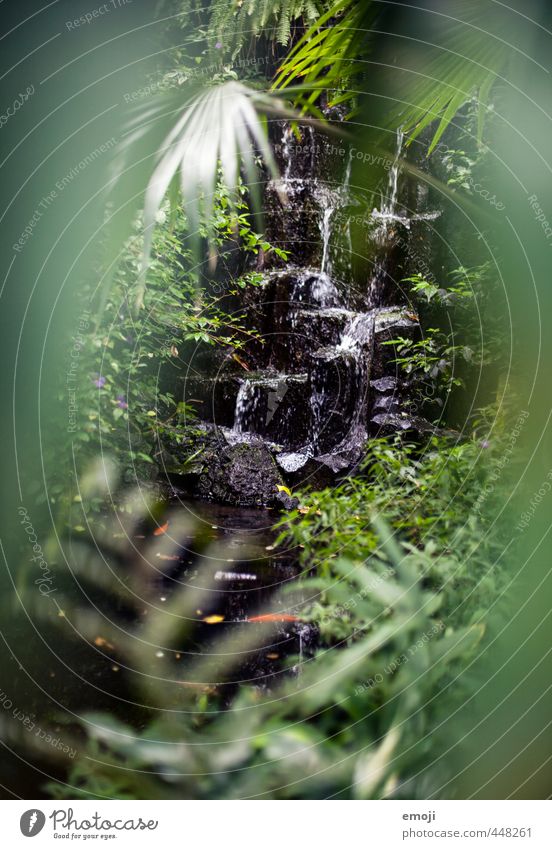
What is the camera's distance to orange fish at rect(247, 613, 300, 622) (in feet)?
3.45

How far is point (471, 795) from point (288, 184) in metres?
1.41

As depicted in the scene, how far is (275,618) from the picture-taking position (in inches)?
42.1

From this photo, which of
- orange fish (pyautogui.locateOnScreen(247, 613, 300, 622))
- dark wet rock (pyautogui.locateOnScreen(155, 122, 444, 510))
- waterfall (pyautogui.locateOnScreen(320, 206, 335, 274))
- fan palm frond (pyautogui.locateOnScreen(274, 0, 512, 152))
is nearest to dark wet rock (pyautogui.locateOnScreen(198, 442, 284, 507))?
dark wet rock (pyautogui.locateOnScreen(155, 122, 444, 510))

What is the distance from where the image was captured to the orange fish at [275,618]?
41.4 inches

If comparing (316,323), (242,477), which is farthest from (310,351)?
(242,477)

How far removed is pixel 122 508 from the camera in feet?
3.57

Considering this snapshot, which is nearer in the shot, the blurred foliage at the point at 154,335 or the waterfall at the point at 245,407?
the blurred foliage at the point at 154,335

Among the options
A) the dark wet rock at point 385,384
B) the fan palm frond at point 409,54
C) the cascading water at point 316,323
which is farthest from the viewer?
the dark wet rock at point 385,384

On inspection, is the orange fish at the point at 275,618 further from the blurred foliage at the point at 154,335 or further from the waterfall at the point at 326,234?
the waterfall at the point at 326,234

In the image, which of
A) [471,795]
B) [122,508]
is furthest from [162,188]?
[471,795]

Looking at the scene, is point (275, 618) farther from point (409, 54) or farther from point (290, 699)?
point (409, 54)

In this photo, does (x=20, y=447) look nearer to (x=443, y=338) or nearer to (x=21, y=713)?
(x=21, y=713)

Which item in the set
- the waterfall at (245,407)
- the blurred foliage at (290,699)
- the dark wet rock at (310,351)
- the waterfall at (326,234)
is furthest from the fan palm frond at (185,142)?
the blurred foliage at (290,699)
